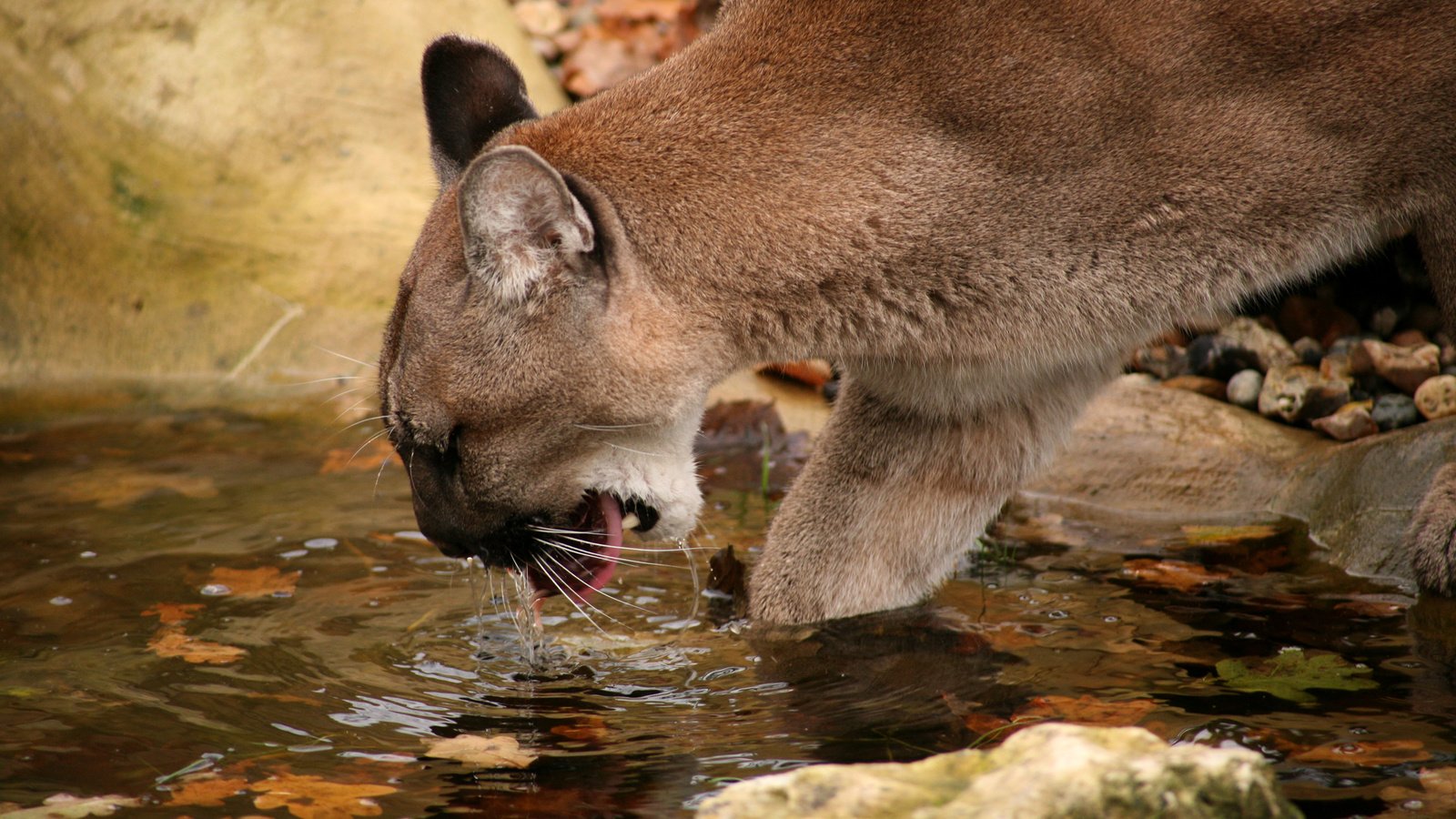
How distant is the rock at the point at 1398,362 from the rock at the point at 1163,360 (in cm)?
78

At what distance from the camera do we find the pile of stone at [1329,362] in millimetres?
5918

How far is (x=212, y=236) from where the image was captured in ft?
25.6

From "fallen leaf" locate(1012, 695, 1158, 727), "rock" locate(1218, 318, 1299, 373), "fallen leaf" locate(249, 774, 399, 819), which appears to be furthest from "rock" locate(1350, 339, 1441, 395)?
"fallen leaf" locate(249, 774, 399, 819)

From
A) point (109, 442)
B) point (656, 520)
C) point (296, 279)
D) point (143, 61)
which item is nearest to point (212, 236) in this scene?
point (296, 279)

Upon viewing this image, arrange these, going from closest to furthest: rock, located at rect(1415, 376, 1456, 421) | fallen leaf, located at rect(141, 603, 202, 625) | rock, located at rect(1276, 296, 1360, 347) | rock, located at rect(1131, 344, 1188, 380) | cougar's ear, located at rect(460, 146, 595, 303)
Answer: cougar's ear, located at rect(460, 146, 595, 303) < fallen leaf, located at rect(141, 603, 202, 625) < rock, located at rect(1415, 376, 1456, 421) < rock, located at rect(1276, 296, 1360, 347) < rock, located at rect(1131, 344, 1188, 380)

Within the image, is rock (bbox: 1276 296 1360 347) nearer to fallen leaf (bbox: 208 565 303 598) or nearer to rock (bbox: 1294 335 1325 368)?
rock (bbox: 1294 335 1325 368)

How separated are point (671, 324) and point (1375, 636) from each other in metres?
2.27

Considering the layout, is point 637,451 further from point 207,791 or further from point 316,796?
point 207,791

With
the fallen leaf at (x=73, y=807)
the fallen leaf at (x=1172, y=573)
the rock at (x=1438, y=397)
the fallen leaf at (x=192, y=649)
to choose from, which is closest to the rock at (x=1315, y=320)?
the rock at (x=1438, y=397)

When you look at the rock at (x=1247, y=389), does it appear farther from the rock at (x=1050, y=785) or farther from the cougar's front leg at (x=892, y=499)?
the rock at (x=1050, y=785)

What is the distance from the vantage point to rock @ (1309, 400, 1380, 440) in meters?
5.83

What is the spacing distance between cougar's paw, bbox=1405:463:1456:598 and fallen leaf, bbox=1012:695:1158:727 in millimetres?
1268

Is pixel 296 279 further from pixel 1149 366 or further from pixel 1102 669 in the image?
pixel 1102 669

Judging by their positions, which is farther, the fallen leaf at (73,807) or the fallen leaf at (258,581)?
the fallen leaf at (258,581)
